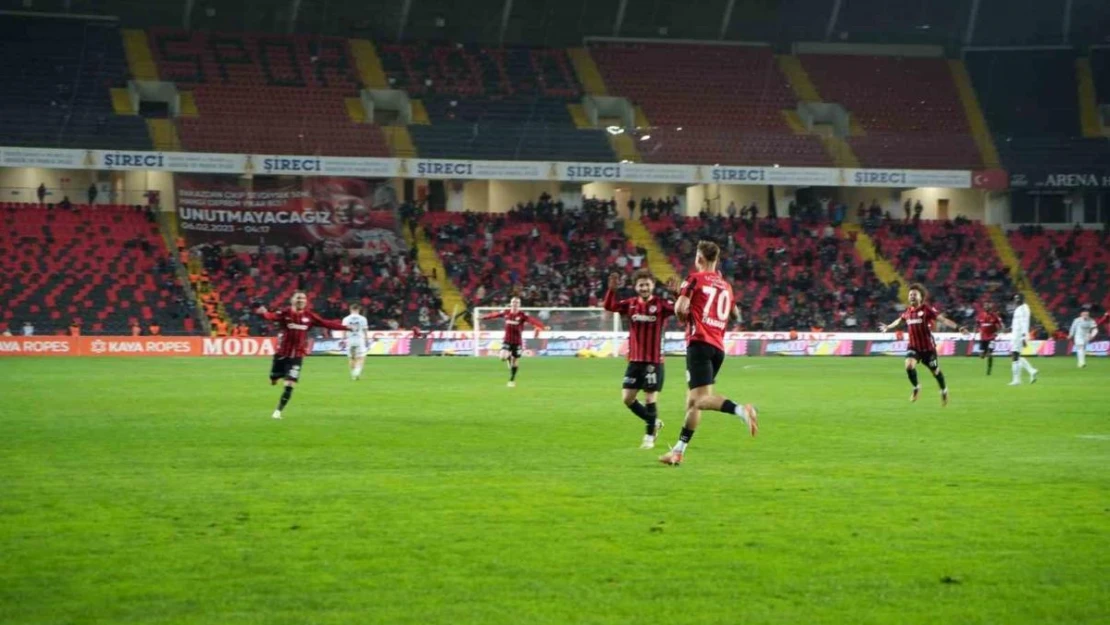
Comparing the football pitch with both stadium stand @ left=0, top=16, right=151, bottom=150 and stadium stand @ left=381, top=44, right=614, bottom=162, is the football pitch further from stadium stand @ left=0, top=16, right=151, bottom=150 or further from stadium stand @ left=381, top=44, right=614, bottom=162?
stadium stand @ left=381, top=44, right=614, bottom=162

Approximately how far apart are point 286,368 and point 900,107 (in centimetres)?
5538

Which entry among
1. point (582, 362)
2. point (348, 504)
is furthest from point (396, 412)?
point (582, 362)

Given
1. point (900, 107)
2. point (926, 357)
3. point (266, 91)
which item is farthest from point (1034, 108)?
point (926, 357)

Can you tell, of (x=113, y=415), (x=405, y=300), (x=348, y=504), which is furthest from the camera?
(x=405, y=300)

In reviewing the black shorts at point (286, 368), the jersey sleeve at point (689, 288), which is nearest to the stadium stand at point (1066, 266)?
the black shorts at point (286, 368)

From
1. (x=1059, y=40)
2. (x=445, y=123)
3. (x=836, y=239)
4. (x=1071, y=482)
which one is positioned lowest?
(x=1071, y=482)

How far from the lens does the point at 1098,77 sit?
75062mm

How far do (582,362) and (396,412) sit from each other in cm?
2465

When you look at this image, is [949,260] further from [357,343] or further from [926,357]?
[926,357]

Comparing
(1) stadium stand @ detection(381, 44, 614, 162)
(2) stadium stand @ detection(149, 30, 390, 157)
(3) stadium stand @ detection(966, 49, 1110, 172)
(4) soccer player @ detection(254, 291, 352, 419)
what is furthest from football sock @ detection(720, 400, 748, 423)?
(3) stadium stand @ detection(966, 49, 1110, 172)

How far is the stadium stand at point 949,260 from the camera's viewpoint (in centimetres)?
6438

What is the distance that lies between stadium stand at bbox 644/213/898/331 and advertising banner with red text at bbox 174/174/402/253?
1273cm

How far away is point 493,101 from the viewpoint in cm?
6906

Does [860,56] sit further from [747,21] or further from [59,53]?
[59,53]
